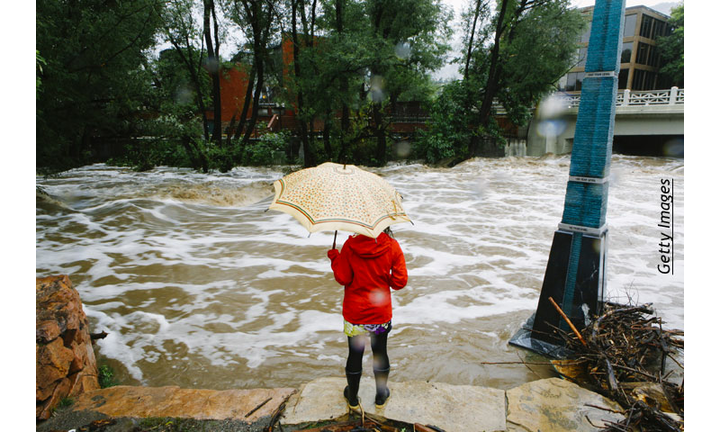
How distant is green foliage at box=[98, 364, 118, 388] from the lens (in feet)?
11.1

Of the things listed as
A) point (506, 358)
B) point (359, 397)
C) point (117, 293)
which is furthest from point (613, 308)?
point (117, 293)

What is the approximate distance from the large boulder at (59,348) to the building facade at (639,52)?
20.6 meters

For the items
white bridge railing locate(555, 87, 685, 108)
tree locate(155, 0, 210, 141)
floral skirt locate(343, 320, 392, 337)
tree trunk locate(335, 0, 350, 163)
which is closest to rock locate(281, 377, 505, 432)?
floral skirt locate(343, 320, 392, 337)

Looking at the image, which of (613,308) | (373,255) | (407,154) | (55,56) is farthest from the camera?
Result: (407,154)

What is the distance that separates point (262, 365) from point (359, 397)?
4.47 feet

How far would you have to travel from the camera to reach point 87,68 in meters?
9.34

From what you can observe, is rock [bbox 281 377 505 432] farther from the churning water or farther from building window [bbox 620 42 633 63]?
building window [bbox 620 42 633 63]

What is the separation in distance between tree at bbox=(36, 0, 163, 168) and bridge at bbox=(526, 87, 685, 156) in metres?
19.0

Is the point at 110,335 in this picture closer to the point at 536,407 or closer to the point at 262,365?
the point at 262,365

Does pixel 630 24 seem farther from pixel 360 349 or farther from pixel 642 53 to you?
pixel 360 349

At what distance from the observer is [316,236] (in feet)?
27.6

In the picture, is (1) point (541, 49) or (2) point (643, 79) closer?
(1) point (541, 49)

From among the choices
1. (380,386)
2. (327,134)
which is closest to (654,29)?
(327,134)

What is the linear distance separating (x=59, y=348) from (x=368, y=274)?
85.4 inches
